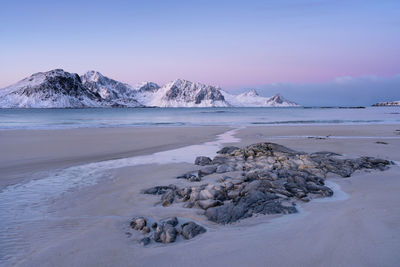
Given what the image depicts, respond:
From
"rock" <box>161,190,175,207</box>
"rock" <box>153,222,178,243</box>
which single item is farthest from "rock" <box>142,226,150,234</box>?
"rock" <box>161,190,175,207</box>

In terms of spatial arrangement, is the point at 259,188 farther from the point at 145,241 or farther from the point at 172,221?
the point at 145,241

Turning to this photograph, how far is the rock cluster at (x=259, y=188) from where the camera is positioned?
5.02m

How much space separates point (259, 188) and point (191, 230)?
2.11 metres

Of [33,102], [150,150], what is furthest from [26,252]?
[33,102]

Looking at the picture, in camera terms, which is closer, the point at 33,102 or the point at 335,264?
the point at 335,264

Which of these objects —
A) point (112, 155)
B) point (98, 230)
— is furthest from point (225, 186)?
A: point (112, 155)

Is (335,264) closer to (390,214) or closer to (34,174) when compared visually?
(390,214)

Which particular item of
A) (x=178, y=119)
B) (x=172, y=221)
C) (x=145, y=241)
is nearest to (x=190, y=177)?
(x=172, y=221)

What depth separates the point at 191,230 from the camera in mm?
4176

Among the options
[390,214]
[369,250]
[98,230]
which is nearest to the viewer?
[369,250]

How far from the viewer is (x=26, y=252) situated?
3691 mm

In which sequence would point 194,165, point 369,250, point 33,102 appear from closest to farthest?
1. point 369,250
2. point 194,165
3. point 33,102

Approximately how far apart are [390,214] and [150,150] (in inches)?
396

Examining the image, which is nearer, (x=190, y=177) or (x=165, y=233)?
(x=165, y=233)
